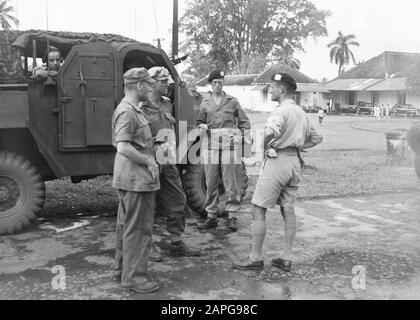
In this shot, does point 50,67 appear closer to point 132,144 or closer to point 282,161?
point 132,144

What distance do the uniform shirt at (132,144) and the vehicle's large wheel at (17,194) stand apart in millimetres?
2154

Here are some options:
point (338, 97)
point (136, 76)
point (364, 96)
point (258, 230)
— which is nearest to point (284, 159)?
point (258, 230)

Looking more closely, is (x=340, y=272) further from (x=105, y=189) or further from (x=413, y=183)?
(x=413, y=183)

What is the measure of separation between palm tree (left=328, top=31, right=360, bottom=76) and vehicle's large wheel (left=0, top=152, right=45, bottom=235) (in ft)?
246

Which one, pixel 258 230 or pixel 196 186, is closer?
pixel 258 230

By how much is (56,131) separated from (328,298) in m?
3.64

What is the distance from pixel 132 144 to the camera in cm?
416

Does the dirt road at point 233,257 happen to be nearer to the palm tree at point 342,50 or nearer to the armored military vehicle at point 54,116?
the armored military vehicle at point 54,116

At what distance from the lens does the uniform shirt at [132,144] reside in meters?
4.03

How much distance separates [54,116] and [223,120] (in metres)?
1.97

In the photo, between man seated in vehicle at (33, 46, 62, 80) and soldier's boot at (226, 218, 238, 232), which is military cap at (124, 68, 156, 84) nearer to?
man seated in vehicle at (33, 46, 62, 80)

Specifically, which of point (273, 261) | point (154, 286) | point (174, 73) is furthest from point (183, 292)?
point (174, 73)

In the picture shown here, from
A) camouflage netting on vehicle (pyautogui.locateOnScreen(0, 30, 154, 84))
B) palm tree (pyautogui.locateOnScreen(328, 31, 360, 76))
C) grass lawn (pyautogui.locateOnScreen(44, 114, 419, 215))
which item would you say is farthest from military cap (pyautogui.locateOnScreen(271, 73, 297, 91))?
palm tree (pyautogui.locateOnScreen(328, 31, 360, 76))

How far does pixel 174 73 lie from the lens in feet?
22.0
